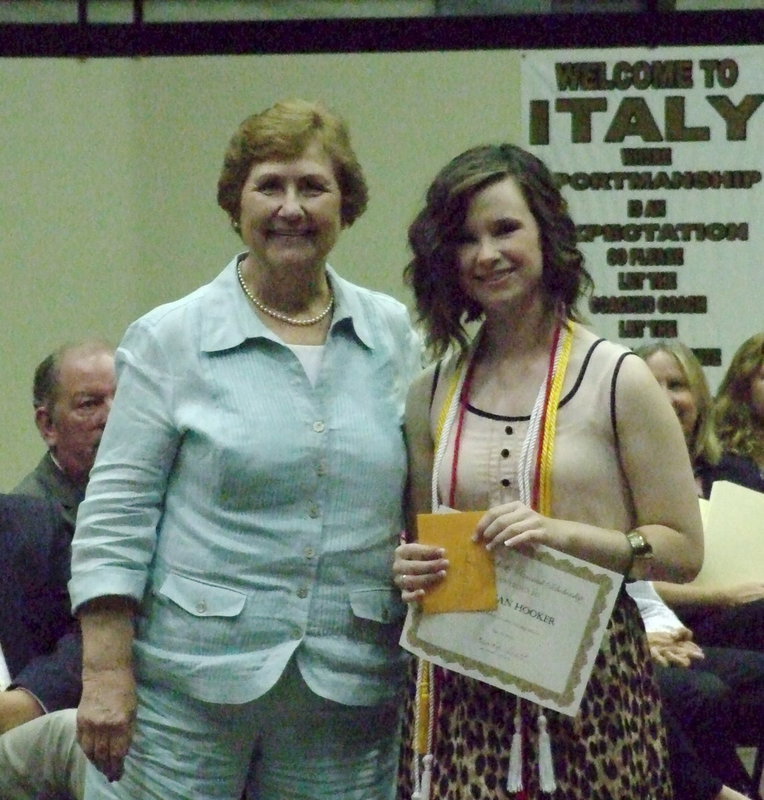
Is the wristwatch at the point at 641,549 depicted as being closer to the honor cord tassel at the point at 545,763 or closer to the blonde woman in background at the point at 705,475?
the honor cord tassel at the point at 545,763

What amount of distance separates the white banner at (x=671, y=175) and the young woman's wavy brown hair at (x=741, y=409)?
78 cm

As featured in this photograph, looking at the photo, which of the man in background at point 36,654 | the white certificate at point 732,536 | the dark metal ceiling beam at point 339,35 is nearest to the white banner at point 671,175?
the dark metal ceiling beam at point 339,35

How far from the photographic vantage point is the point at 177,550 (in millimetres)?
2172

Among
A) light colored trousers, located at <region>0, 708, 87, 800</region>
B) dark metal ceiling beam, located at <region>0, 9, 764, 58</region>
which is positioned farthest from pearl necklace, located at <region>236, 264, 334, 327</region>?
dark metal ceiling beam, located at <region>0, 9, 764, 58</region>

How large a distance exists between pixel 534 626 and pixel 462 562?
138mm

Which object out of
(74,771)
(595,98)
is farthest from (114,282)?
(74,771)

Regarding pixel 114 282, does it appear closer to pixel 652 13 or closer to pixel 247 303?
pixel 652 13

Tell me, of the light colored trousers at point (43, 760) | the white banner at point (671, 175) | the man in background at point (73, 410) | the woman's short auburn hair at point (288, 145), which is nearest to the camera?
the woman's short auburn hair at point (288, 145)

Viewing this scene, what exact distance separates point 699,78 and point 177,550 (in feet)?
13.0

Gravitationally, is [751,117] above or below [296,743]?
above

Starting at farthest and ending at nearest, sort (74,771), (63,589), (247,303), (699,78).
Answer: (699,78) → (63,589) → (74,771) → (247,303)

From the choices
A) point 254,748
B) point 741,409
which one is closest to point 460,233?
point 254,748

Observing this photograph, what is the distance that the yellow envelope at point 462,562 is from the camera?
1979 mm

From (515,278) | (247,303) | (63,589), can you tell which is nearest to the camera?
(515,278)
